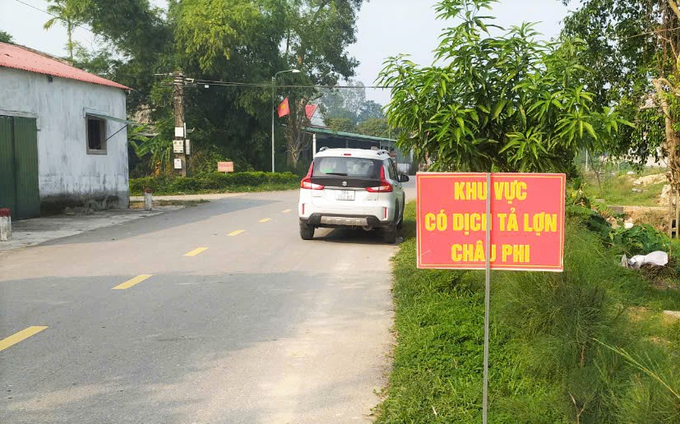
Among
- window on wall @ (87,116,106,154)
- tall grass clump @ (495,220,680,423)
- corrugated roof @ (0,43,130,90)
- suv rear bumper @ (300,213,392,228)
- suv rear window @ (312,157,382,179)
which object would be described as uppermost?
corrugated roof @ (0,43,130,90)

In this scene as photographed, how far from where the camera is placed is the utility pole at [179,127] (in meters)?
34.0

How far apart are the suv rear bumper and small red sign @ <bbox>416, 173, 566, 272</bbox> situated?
342 inches

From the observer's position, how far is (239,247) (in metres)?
13.2

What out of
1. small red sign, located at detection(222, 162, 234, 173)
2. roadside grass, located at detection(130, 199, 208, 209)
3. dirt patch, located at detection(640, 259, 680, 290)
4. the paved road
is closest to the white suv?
the paved road

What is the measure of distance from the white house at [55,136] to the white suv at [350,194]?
→ 30.5 feet

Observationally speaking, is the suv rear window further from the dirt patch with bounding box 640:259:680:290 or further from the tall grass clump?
the tall grass clump

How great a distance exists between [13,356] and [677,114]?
38.3 feet

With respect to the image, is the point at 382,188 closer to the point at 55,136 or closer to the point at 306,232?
the point at 306,232

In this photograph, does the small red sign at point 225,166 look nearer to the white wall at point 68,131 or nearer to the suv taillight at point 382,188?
the white wall at point 68,131

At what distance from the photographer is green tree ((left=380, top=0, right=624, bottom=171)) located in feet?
23.7

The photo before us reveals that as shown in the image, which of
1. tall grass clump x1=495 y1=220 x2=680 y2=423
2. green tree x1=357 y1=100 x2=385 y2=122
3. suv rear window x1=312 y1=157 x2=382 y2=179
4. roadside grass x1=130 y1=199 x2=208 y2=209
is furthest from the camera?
green tree x1=357 y1=100 x2=385 y2=122

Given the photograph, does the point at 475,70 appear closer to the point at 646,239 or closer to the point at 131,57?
the point at 646,239

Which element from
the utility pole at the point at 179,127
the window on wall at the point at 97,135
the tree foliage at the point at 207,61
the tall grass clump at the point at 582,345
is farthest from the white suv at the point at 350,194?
the tree foliage at the point at 207,61

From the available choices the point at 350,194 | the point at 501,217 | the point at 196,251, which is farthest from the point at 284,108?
the point at 501,217
